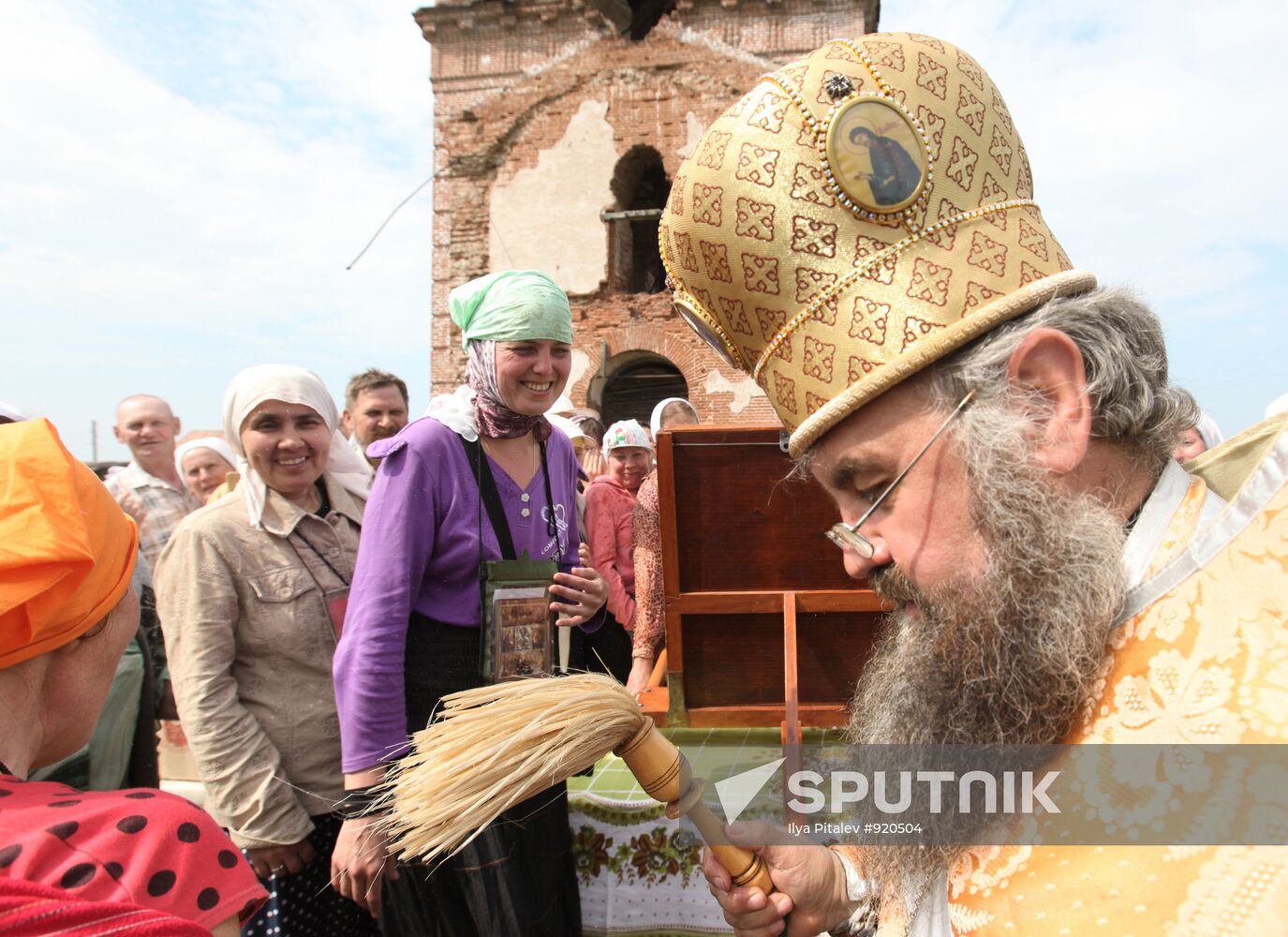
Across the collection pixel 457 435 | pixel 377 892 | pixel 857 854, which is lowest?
pixel 377 892

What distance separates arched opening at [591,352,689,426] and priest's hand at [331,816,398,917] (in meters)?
13.0

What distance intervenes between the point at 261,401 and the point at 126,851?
193 centimetres

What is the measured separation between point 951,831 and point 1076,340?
75cm

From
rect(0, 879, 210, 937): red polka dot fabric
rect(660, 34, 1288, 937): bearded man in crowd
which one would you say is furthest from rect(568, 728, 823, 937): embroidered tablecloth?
rect(0, 879, 210, 937): red polka dot fabric

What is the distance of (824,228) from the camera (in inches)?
54.1

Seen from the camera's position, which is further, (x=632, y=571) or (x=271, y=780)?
(x=632, y=571)

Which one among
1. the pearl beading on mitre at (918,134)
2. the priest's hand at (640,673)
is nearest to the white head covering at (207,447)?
the priest's hand at (640,673)

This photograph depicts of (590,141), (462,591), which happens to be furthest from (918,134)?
(590,141)

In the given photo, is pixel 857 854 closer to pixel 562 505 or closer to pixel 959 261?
pixel 959 261

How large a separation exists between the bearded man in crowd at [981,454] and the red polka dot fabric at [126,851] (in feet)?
2.77

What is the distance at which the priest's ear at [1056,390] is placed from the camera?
1231 mm

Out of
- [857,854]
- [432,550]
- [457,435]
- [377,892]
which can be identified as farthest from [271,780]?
[857,854]

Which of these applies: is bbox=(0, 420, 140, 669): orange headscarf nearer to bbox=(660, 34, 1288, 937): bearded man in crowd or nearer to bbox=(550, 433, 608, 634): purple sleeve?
bbox=(660, 34, 1288, 937): bearded man in crowd

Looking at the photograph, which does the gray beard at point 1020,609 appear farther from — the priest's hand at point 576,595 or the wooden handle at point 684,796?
the priest's hand at point 576,595
